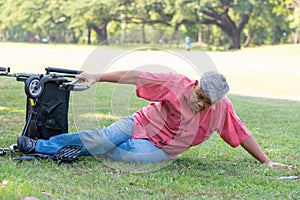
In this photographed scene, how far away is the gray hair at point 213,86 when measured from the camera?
4.63 metres

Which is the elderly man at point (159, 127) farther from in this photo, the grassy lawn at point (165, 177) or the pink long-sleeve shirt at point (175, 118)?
the grassy lawn at point (165, 177)

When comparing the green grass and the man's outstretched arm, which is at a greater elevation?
the man's outstretched arm

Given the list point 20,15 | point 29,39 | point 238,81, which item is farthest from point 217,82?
point 29,39

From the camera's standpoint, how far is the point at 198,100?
15.8ft

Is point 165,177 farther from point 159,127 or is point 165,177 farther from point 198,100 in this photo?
point 198,100

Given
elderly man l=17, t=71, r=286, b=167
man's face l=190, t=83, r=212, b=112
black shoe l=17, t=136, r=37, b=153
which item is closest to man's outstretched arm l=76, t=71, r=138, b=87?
elderly man l=17, t=71, r=286, b=167

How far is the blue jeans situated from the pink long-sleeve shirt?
73mm

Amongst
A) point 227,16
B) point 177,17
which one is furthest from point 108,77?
point 227,16

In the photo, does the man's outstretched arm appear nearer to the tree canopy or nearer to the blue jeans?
the blue jeans

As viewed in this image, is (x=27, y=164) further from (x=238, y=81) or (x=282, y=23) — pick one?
(x=282, y=23)

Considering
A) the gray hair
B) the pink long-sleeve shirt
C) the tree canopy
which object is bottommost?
the tree canopy

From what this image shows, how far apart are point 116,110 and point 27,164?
4.72ft

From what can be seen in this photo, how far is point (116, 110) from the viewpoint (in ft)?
20.1

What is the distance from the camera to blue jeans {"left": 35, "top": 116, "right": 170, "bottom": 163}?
203 inches
